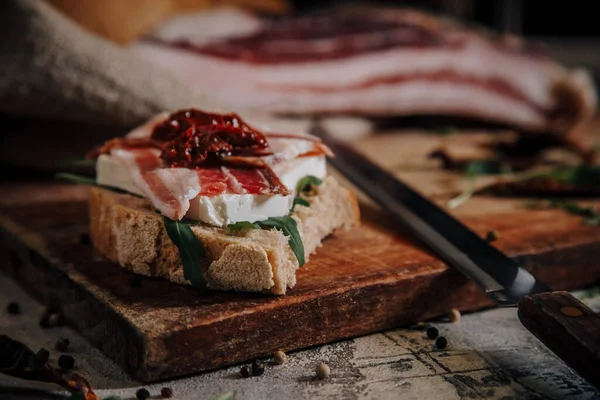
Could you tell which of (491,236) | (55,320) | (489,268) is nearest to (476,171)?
(491,236)

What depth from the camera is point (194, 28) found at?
3.54m

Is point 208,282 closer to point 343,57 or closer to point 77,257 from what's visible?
point 77,257

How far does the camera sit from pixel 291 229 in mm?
1796

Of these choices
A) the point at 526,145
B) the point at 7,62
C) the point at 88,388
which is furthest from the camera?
the point at 526,145

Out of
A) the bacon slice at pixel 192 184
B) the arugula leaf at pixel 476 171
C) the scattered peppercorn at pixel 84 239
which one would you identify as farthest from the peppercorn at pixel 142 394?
the arugula leaf at pixel 476 171

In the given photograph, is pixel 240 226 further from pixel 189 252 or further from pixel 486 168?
pixel 486 168

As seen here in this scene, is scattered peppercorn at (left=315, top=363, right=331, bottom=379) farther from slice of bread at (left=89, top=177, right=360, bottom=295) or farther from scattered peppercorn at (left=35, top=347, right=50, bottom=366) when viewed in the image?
scattered peppercorn at (left=35, top=347, right=50, bottom=366)

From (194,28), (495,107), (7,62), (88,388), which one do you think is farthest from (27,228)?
(495,107)

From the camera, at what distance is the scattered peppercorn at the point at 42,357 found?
4.92 feet

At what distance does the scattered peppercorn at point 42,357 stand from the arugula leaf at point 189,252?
34 cm

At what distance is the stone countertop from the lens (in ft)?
5.04

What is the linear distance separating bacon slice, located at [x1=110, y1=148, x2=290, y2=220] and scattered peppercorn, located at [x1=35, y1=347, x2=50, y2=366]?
1.33 feet

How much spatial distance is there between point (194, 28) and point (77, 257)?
184 centimetres

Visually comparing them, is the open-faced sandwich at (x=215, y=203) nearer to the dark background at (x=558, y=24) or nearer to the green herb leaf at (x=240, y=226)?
the green herb leaf at (x=240, y=226)
